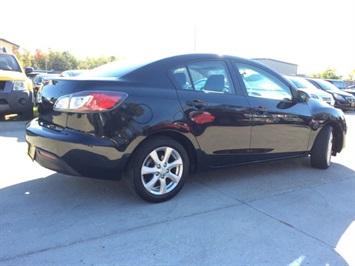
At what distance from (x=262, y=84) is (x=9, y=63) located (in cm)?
741

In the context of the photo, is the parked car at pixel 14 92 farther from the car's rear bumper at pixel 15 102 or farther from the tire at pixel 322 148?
the tire at pixel 322 148

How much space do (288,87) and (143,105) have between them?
93.0 inches

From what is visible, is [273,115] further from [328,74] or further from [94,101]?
[328,74]

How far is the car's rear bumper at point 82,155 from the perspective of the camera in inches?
132

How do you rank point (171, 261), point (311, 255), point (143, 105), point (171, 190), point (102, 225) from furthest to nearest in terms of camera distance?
1. point (171, 190)
2. point (143, 105)
3. point (102, 225)
4. point (311, 255)
5. point (171, 261)

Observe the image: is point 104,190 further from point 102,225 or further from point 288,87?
point 288,87

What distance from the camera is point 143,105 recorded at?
350 cm

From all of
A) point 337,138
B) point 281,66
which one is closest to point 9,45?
point 281,66

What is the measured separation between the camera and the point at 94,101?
3322mm

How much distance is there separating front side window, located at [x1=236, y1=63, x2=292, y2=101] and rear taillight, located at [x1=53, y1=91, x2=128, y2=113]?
1700 millimetres

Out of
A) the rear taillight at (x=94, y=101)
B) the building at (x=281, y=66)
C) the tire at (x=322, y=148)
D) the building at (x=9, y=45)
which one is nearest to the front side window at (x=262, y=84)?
the tire at (x=322, y=148)

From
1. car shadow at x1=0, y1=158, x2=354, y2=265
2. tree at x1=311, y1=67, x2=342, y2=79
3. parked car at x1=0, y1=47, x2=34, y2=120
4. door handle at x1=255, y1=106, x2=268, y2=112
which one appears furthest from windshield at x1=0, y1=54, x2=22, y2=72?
tree at x1=311, y1=67, x2=342, y2=79

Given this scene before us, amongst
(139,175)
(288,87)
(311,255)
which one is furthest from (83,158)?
(288,87)

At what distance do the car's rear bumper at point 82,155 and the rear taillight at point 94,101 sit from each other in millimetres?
241
